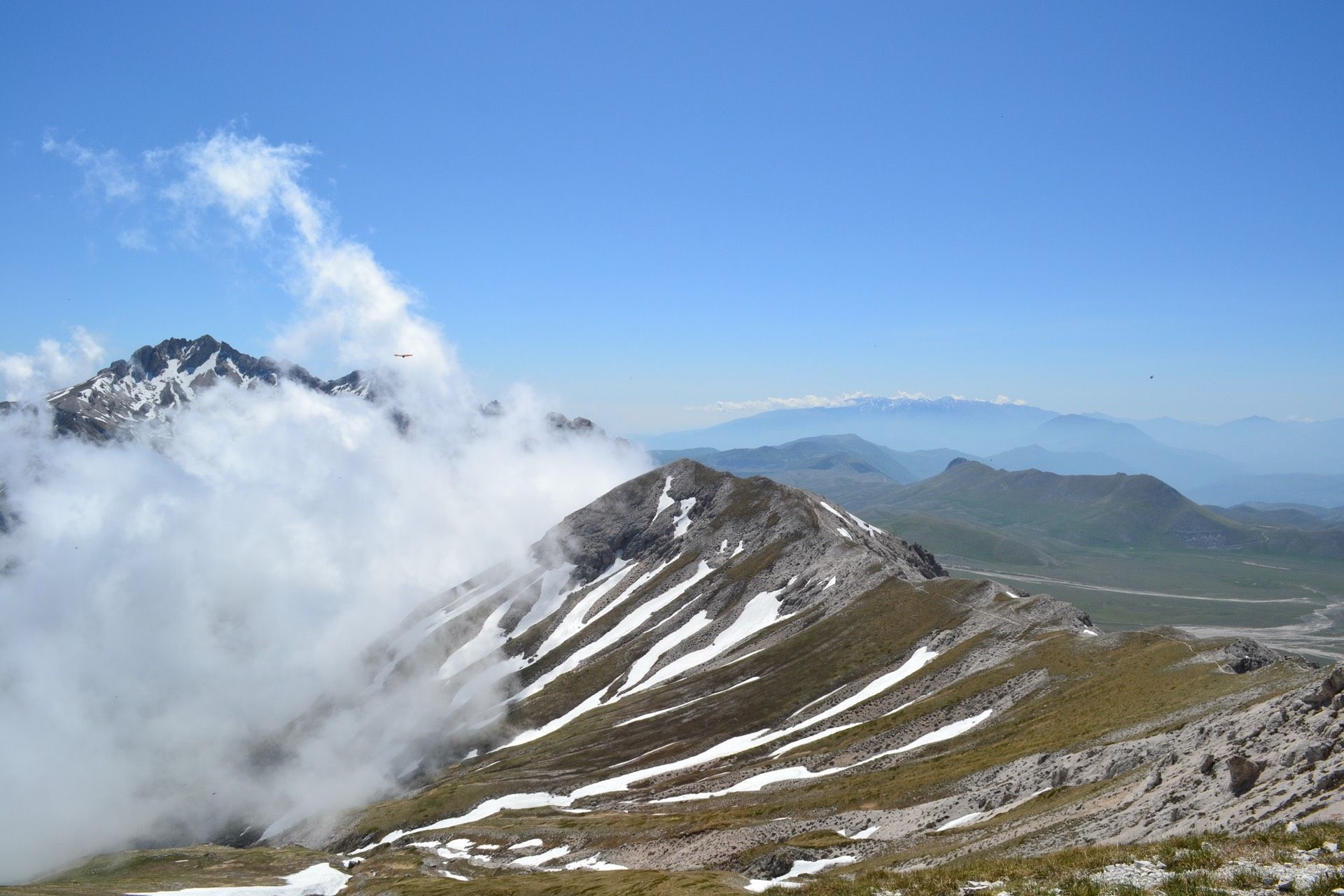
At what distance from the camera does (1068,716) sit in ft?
220

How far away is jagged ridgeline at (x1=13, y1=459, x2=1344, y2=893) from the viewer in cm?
3894

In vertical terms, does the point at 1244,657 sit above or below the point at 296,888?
above

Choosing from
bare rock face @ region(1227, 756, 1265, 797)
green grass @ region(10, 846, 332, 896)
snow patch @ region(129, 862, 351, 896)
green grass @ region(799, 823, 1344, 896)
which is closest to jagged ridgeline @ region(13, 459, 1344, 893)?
bare rock face @ region(1227, 756, 1265, 797)

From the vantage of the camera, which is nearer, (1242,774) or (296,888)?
(1242,774)

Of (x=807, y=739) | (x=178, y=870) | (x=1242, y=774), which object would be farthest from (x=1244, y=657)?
(x=178, y=870)

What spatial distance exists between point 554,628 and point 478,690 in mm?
24354

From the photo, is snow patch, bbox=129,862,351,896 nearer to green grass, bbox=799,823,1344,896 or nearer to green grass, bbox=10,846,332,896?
green grass, bbox=10,846,332,896

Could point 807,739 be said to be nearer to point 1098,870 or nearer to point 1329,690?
point 1329,690

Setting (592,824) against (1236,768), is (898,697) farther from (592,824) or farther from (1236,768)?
(1236,768)

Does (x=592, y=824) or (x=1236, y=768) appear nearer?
(x=1236, y=768)

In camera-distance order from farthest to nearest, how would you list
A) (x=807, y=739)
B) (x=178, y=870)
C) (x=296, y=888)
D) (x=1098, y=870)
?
(x=178, y=870) < (x=807, y=739) < (x=296, y=888) < (x=1098, y=870)

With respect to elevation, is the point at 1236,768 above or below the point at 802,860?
above

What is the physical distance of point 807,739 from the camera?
91.6 m

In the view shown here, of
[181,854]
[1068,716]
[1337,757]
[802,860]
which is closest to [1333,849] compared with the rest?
[1337,757]
